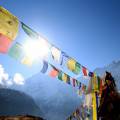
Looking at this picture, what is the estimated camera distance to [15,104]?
13200 centimetres

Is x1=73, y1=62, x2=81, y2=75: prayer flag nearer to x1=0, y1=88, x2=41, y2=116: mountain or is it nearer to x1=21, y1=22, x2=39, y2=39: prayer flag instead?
x1=21, y1=22, x2=39, y2=39: prayer flag

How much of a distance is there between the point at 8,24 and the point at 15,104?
421ft

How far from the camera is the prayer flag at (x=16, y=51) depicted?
10.2 metres

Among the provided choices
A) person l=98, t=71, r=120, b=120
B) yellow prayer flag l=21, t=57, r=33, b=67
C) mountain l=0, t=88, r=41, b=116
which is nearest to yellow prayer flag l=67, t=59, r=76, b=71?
yellow prayer flag l=21, t=57, r=33, b=67

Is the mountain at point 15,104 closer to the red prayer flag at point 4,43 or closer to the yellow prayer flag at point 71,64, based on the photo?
the yellow prayer flag at point 71,64

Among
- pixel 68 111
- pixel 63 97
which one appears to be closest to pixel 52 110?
pixel 68 111

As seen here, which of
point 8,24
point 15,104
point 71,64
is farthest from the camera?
point 15,104

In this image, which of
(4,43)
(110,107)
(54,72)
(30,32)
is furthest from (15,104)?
(110,107)

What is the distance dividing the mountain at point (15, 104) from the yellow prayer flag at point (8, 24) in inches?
4741

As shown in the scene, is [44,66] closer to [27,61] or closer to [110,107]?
[27,61]

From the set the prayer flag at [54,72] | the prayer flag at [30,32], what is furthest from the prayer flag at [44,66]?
the prayer flag at [30,32]

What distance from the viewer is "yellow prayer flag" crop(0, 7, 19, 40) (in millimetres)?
9091

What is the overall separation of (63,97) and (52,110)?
25609 millimetres

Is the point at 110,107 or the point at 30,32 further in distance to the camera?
the point at 30,32
